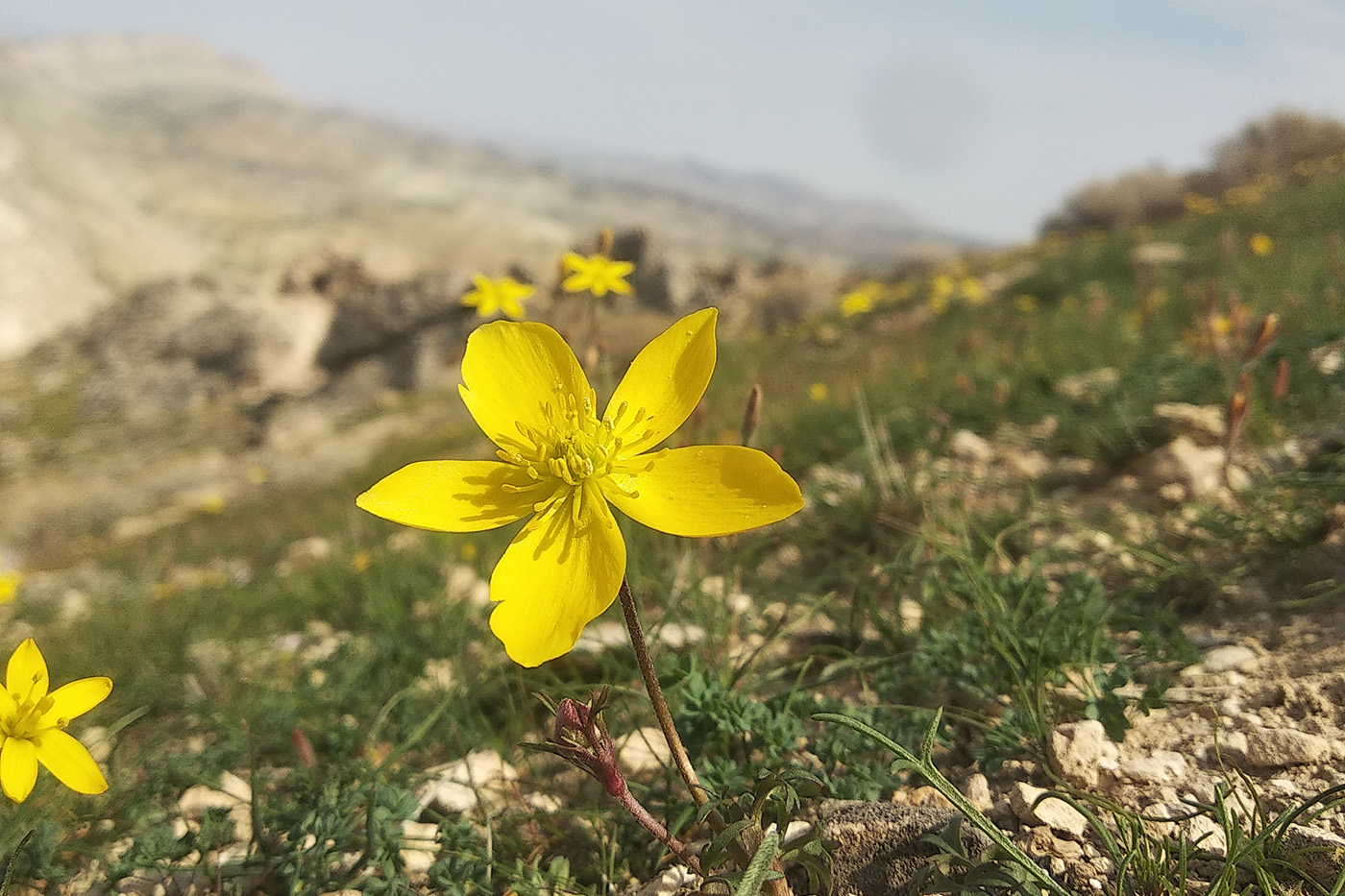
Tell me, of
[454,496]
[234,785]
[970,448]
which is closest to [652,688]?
[454,496]

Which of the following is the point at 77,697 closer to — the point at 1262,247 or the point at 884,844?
the point at 884,844

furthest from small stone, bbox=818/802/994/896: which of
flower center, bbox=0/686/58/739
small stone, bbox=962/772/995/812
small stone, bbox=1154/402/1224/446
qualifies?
small stone, bbox=1154/402/1224/446

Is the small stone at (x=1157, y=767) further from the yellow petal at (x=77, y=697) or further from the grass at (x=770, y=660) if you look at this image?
the yellow petal at (x=77, y=697)

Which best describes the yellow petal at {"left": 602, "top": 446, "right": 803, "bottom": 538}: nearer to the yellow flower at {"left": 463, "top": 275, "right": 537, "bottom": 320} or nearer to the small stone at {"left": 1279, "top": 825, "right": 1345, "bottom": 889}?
the small stone at {"left": 1279, "top": 825, "right": 1345, "bottom": 889}

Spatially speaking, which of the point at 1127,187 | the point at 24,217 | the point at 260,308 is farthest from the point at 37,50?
the point at 1127,187

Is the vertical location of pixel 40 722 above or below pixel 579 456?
below

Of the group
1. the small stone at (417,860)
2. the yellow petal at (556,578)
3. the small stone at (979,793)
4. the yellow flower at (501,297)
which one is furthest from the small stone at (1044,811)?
the yellow flower at (501,297)
